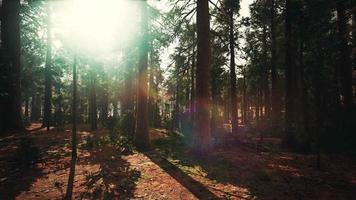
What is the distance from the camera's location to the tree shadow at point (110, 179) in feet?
25.5

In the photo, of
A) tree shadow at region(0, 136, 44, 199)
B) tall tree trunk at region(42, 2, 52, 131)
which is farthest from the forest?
tall tree trunk at region(42, 2, 52, 131)

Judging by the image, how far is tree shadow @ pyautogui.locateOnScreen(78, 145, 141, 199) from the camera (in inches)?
306

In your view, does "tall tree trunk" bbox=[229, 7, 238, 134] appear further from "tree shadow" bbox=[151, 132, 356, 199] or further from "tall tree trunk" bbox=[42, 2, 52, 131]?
"tall tree trunk" bbox=[42, 2, 52, 131]

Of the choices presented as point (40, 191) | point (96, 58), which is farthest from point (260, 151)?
point (96, 58)

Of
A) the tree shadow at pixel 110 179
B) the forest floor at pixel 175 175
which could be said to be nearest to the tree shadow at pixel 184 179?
the forest floor at pixel 175 175

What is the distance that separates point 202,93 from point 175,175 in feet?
11.7

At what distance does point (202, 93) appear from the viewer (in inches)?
459

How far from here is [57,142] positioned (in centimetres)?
1600

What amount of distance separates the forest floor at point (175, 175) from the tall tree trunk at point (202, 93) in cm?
64

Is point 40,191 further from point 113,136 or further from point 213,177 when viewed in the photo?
point 113,136

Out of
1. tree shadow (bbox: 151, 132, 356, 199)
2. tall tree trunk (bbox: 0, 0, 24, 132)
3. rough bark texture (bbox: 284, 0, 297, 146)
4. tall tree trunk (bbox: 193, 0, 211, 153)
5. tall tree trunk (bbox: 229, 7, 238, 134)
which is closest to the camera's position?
tree shadow (bbox: 151, 132, 356, 199)

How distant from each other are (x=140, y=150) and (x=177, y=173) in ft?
15.1

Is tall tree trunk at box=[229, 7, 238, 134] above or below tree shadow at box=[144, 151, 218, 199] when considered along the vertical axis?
above

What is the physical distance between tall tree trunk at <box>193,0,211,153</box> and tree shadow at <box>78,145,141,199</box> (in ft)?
9.60
